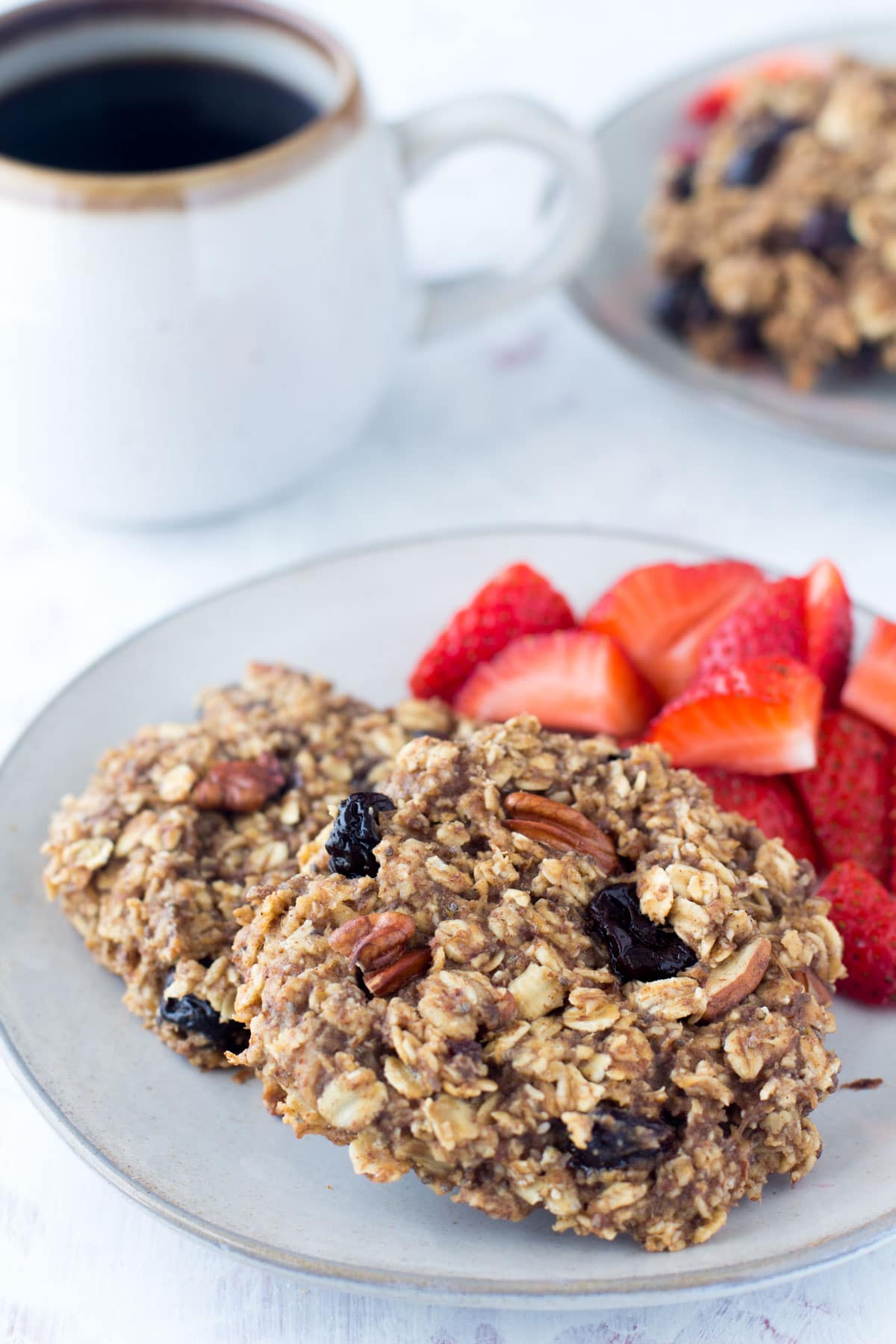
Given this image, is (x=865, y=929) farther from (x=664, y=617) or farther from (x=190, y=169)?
(x=190, y=169)

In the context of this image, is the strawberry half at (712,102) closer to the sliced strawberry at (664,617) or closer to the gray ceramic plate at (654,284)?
the gray ceramic plate at (654,284)

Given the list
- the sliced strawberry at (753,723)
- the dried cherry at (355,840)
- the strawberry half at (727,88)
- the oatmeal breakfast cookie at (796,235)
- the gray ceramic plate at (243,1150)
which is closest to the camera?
the gray ceramic plate at (243,1150)

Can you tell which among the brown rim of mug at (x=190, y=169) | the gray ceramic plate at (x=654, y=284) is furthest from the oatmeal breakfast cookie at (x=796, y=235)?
the brown rim of mug at (x=190, y=169)

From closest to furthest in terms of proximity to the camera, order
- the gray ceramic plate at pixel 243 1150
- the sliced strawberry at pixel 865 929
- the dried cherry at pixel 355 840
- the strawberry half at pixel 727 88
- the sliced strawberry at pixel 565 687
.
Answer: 1. the gray ceramic plate at pixel 243 1150
2. the dried cherry at pixel 355 840
3. the sliced strawberry at pixel 865 929
4. the sliced strawberry at pixel 565 687
5. the strawberry half at pixel 727 88

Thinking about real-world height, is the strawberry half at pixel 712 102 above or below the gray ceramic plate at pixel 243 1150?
above

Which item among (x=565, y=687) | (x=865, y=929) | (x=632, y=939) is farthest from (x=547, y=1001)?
(x=565, y=687)

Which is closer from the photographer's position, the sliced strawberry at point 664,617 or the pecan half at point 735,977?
the pecan half at point 735,977

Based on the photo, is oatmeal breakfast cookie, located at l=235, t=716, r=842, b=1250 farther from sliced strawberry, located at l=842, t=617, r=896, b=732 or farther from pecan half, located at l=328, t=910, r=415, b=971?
sliced strawberry, located at l=842, t=617, r=896, b=732

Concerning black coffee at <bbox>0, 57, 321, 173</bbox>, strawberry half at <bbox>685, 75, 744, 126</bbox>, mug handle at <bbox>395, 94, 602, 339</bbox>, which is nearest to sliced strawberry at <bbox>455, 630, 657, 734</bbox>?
mug handle at <bbox>395, 94, 602, 339</bbox>
